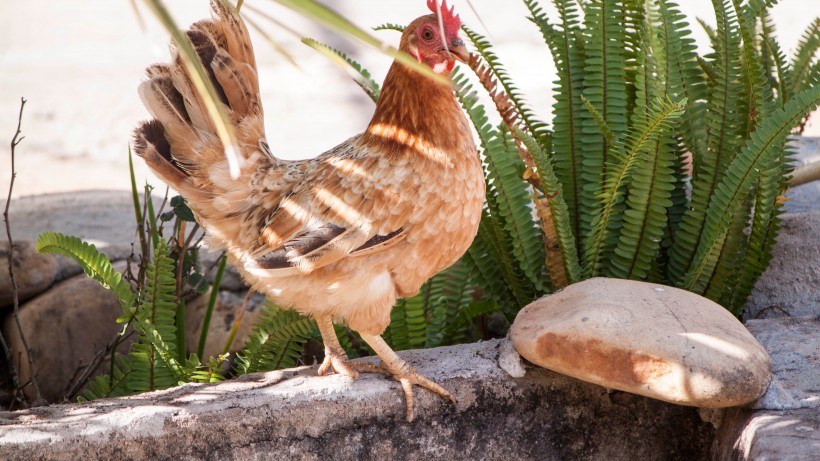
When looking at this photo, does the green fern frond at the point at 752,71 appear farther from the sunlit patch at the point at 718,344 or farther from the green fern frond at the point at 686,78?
the sunlit patch at the point at 718,344

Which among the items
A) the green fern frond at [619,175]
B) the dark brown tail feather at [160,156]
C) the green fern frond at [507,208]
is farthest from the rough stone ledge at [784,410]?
the dark brown tail feather at [160,156]

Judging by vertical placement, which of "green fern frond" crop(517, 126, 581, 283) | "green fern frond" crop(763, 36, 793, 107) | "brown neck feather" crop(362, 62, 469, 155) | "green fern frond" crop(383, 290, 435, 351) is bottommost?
"green fern frond" crop(383, 290, 435, 351)

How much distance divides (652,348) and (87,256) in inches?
66.3

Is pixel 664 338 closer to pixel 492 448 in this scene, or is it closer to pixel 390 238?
pixel 492 448

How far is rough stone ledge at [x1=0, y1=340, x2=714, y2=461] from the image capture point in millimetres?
2186

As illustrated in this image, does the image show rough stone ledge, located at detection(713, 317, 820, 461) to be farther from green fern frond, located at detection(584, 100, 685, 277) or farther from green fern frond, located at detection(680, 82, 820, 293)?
green fern frond, located at detection(584, 100, 685, 277)

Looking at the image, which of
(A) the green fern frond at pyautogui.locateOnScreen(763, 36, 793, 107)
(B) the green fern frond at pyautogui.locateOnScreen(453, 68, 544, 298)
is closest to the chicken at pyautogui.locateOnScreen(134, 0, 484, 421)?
(B) the green fern frond at pyautogui.locateOnScreen(453, 68, 544, 298)

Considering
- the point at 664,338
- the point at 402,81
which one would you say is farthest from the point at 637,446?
the point at 402,81

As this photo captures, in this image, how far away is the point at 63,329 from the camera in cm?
359

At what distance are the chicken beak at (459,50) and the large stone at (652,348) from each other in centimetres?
78

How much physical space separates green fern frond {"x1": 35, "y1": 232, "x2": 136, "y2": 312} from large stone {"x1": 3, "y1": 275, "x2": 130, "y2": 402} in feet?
3.13

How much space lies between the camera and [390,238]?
7.49ft

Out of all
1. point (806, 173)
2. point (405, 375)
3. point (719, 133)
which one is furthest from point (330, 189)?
point (806, 173)

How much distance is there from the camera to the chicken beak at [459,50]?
2.18m
